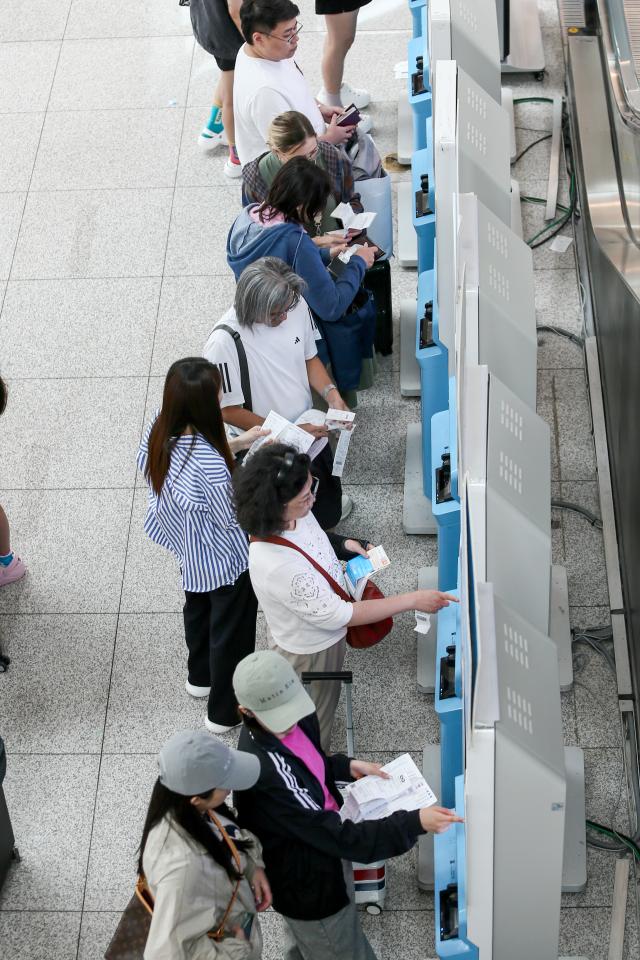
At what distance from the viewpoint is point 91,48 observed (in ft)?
26.3

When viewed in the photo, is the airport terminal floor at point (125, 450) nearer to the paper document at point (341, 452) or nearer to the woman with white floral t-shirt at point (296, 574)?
the paper document at point (341, 452)

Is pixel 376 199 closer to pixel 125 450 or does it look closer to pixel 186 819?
pixel 125 450

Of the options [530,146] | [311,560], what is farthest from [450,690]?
[530,146]

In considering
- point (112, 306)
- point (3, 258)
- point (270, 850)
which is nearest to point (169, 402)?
point (270, 850)

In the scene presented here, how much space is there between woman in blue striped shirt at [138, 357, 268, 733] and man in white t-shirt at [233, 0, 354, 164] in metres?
1.72

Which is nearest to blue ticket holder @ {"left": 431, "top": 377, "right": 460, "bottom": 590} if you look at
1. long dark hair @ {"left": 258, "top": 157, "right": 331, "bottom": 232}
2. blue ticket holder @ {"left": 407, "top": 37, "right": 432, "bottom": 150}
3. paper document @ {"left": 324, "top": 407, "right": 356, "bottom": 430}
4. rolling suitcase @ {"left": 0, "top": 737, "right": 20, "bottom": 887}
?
paper document @ {"left": 324, "top": 407, "right": 356, "bottom": 430}

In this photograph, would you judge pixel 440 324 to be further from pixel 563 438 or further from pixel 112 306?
pixel 112 306

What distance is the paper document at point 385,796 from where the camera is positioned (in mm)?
3166

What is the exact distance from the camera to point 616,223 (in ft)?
18.0

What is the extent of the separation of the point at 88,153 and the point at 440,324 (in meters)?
3.81

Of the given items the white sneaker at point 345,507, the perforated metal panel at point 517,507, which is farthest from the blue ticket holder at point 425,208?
the perforated metal panel at point 517,507

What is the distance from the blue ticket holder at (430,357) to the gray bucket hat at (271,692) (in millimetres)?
1744

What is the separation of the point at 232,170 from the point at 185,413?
364 cm

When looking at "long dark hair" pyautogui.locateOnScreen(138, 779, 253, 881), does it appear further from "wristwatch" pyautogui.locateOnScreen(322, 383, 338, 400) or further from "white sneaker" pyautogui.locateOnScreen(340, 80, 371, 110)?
"white sneaker" pyautogui.locateOnScreen(340, 80, 371, 110)
